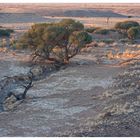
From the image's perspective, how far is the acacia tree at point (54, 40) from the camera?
30631mm

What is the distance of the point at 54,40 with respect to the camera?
1222 inches

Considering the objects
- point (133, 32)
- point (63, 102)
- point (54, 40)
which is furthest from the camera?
point (133, 32)

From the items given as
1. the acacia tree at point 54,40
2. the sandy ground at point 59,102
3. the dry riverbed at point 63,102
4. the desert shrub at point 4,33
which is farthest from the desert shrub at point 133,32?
the sandy ground at point 59,102

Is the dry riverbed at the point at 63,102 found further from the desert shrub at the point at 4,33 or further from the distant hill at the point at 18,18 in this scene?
the distant hill at the point at 18,18

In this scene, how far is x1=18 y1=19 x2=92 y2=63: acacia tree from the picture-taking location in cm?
3063

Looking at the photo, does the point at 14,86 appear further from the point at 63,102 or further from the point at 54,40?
the point at 54,40

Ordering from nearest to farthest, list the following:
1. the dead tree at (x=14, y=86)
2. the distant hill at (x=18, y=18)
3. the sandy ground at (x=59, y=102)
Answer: the sandy ground at (x=59, y=102) → the dead tree at (x=14, y=86) → the distant hill at (x=18, y=18)

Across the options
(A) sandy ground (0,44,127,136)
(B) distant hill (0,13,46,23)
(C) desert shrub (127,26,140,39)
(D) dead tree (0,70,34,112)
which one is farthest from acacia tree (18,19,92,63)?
(B) distant hill (0,13,46,23)

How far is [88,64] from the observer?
3089cm

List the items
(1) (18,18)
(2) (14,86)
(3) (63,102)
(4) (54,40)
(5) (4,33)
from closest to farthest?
(3) (63,102) → (2) (14,86) → (4) (54,40) → (5) (4,33) → (1) (18,18)

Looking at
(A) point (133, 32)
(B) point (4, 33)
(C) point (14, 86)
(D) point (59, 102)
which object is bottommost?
(B) point (4, 33)

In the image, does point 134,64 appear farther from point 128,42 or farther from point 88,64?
point 128,42

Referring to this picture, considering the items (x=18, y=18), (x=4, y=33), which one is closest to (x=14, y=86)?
(x=4, y=33)

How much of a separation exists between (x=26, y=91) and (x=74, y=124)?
6.35 meters
